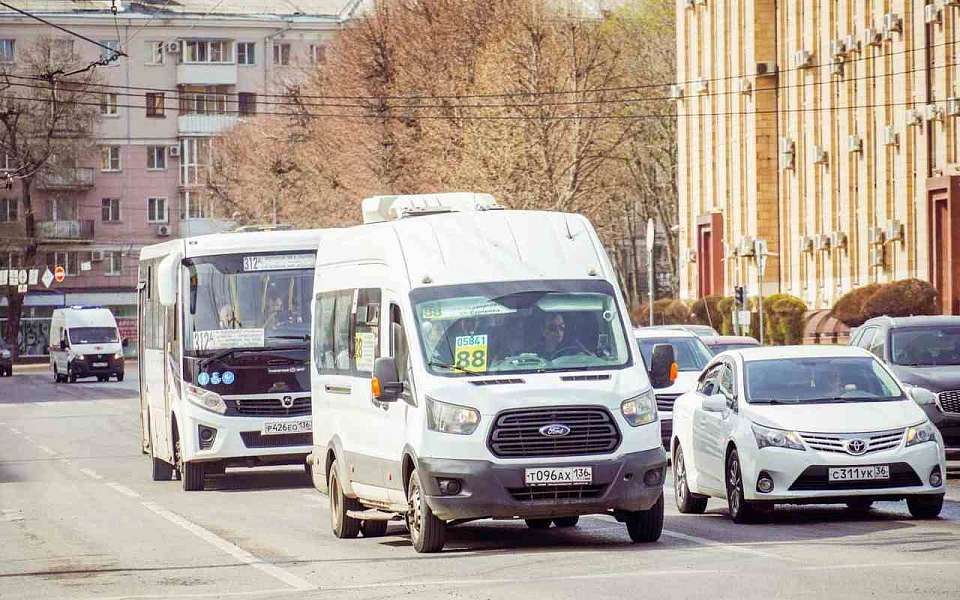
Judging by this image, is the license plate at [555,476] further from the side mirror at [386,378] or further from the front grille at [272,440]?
the front grille at [272,440]

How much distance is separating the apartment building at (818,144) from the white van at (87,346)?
20.9 meters

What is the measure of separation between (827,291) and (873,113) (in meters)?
5.93

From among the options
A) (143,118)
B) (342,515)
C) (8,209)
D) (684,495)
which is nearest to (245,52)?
(143,118)

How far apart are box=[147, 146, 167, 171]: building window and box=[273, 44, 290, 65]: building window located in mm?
8086

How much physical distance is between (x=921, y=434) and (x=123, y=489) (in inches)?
435

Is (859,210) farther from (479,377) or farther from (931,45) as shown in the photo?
(479,377)

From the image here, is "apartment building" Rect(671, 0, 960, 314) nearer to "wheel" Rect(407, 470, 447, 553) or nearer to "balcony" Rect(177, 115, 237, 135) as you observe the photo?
"wheel" Rect(407, 470, 447, 553)

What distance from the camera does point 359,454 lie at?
15.8 metres

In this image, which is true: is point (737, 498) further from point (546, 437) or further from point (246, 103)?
point (246, 103)

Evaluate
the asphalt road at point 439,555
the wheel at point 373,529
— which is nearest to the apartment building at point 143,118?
the asphalt road at point 439,555

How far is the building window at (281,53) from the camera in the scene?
113m

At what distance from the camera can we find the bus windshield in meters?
23.1

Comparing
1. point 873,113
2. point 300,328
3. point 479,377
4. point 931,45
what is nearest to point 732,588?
point 479,377

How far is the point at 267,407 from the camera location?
75.3 feet
